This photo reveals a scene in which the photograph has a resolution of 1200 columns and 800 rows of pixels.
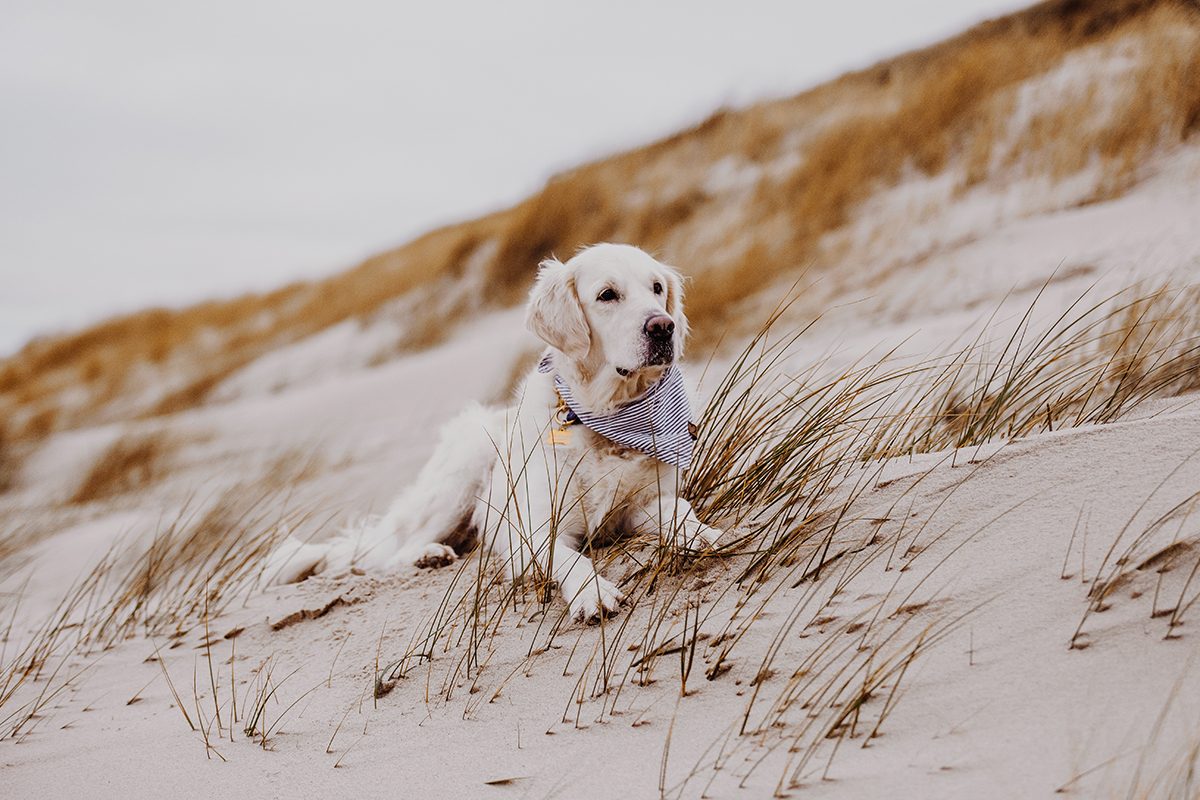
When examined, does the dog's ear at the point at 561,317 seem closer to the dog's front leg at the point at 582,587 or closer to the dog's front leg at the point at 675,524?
the dog's front leg at the point at 675,524

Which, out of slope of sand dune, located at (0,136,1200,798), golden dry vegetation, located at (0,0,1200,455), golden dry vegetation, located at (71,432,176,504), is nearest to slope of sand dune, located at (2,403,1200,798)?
slope of sand dune, located at (0,136,1200,798)

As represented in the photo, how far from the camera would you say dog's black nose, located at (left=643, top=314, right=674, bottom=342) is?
10.3 feet

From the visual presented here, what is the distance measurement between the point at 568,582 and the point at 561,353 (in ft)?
3.38

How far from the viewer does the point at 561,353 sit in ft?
11.4

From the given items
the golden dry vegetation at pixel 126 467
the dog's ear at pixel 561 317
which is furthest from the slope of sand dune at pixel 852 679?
the golden dry vegetation at pixel 126 467

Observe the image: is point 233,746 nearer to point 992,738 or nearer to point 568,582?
point 568,582

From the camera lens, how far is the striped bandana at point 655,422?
10.4 ft

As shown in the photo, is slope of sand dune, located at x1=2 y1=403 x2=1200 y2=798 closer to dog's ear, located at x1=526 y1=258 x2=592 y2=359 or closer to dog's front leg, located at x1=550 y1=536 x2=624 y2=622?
dog's front leg, located at x1=550 y1=536 x2=624 y2=622

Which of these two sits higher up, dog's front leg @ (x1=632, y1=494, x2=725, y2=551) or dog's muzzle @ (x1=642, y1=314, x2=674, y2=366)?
dog's muzzle @ (x1=642, y1=314, x2=674, y2=366)

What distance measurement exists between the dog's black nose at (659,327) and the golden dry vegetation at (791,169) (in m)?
4.62

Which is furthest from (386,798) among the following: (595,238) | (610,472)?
(595,238)

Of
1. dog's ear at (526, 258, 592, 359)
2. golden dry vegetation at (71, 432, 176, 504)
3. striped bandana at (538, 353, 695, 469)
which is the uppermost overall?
dog's ear at (526, 258, 592, 359)

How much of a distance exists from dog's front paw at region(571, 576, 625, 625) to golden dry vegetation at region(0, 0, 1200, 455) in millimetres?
5296

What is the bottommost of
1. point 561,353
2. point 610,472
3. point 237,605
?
point 237,605
